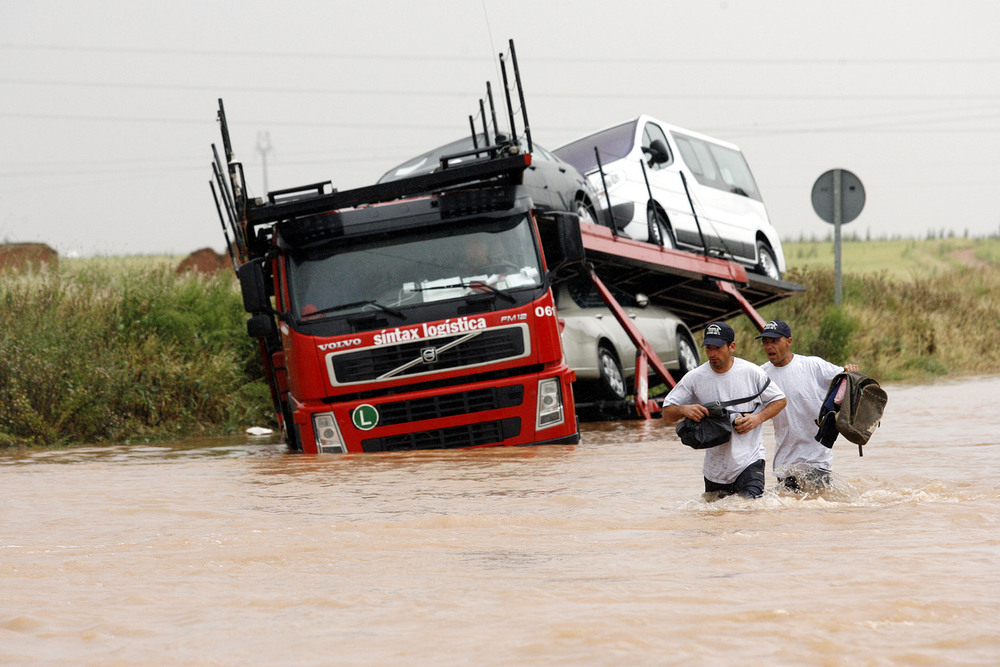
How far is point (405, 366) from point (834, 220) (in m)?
11.4

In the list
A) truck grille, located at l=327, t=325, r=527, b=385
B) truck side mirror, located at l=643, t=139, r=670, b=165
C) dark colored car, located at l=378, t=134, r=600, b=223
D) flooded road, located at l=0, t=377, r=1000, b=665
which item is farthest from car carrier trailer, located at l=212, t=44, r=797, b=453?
truck side mirror, located at l=643, t=139, r=670, b=165

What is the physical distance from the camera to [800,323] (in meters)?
21.8

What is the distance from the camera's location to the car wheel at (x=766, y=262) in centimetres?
1605

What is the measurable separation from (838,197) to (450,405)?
1132 centimetres

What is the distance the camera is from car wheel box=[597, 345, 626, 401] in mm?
12562

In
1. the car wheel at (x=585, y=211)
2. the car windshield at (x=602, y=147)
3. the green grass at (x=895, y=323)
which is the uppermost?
the car windshield at (x=602, y=147)

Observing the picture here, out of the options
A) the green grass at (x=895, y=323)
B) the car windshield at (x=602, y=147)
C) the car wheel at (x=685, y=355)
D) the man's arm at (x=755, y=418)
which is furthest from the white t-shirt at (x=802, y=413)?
the green grass at (x=895, y=323)

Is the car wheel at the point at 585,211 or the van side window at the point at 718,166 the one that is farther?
the van side window at the point at 718,166

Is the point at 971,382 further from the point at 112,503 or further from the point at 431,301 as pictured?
the point at 112,503

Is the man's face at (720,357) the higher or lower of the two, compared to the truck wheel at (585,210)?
lower

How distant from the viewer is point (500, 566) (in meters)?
5.11

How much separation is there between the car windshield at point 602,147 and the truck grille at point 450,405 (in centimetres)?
399

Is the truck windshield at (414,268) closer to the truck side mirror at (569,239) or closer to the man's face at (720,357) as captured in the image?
the truck side mirror at (569,239)

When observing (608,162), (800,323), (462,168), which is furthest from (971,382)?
(462,168)
